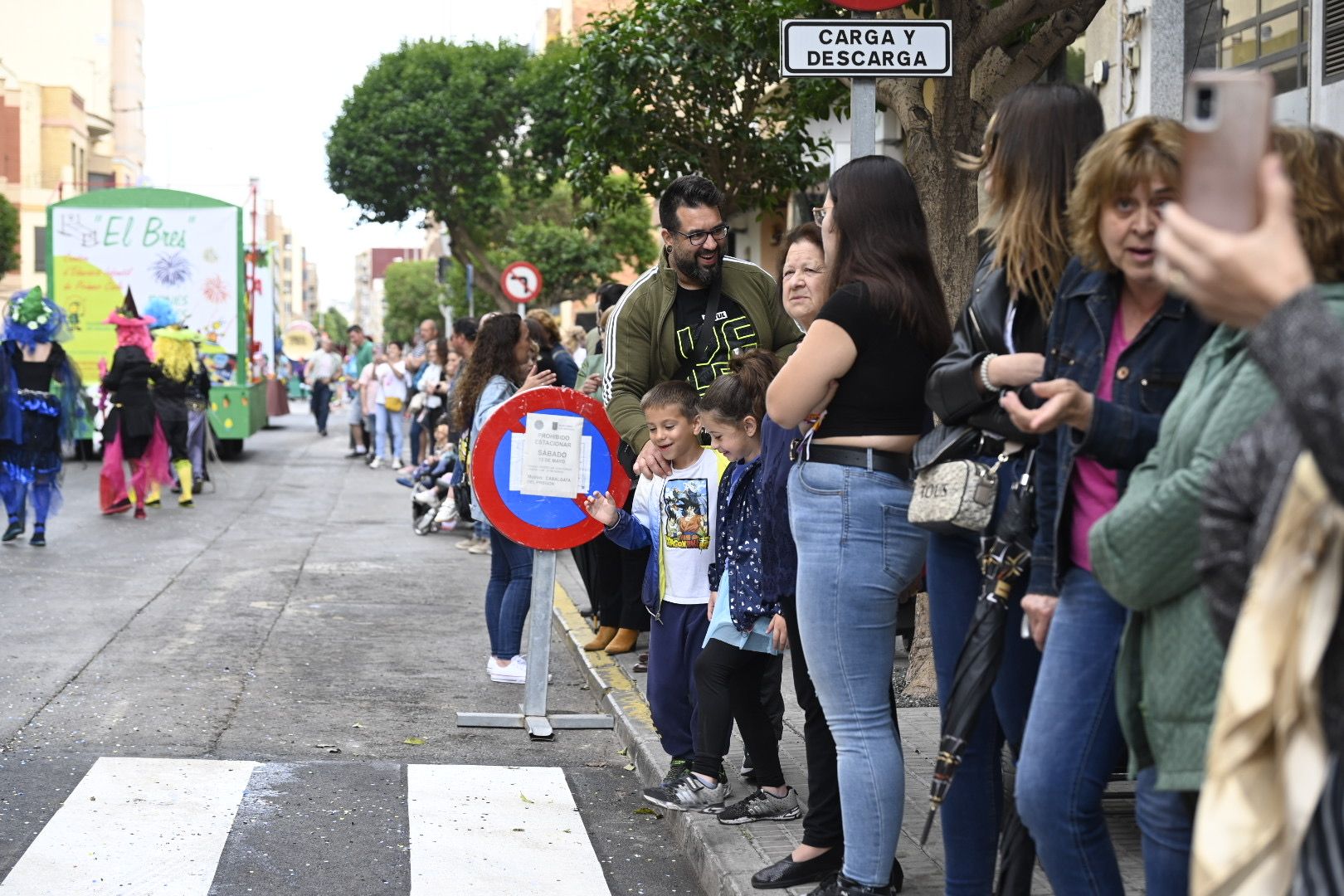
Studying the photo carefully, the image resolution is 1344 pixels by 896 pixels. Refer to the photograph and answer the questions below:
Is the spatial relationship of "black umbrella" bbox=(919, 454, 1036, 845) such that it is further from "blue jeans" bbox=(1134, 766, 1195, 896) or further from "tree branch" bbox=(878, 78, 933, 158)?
"tree branch" bbox=(878, 78, 933, 158)

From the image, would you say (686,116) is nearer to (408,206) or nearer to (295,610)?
(295,610)

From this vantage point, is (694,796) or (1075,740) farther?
(694,796)

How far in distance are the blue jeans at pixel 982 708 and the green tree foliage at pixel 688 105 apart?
942 cm

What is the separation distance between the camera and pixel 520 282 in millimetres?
23156

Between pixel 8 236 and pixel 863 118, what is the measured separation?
64179mm

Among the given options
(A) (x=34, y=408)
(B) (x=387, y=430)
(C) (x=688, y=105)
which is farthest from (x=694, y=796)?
(B) (x=387, y=430)

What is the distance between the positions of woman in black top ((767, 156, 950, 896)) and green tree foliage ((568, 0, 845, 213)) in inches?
Result: 348

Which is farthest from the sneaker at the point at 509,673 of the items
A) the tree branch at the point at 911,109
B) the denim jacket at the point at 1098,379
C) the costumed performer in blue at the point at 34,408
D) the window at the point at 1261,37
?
the costumed performer in blue at the point at 34,408

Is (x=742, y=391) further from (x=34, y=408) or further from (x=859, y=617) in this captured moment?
(x=34, y=408)

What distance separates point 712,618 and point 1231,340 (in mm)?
3021

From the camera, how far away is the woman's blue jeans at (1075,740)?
3166 mm

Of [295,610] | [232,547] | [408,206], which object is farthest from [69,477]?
[408,206]

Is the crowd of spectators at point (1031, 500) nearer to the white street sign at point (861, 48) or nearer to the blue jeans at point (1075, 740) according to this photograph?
the blue jeans at point (1075, 740)

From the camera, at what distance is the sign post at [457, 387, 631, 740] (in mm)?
6973
